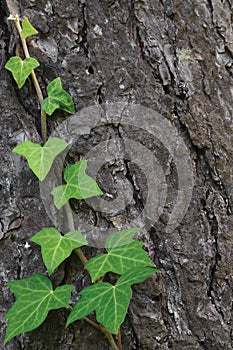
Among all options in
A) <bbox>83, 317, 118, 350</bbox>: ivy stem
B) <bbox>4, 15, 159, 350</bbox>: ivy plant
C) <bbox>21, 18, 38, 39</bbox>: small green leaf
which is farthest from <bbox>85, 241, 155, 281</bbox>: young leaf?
<bbox>21, 18, 38, 39</bbox>: small green leaf

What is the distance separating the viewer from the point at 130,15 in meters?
1.03

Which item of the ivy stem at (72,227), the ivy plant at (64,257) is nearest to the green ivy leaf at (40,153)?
the ivy plant at (64,257)

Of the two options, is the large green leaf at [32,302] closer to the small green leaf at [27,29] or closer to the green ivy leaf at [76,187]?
the green ivy leaf at [76,187]

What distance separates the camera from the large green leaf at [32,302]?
0.90 meters

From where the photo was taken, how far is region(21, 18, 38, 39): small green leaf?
961 millimetres

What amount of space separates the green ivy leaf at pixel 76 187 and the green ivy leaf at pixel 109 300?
177 mm

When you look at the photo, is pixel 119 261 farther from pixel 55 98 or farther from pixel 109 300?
pixel 55 98

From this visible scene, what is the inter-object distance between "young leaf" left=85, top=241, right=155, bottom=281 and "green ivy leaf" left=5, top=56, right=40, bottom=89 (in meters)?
0.39

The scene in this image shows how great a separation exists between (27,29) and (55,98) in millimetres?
149

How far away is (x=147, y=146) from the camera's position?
1023 millimetres

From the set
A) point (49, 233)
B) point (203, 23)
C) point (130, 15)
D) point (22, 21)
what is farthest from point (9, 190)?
point (203, 23)

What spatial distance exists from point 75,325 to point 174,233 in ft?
0.94

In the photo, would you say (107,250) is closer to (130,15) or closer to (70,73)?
(70,73)

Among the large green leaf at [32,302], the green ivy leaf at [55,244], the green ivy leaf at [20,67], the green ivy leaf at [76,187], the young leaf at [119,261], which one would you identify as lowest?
the large green leaf at [32,302]
